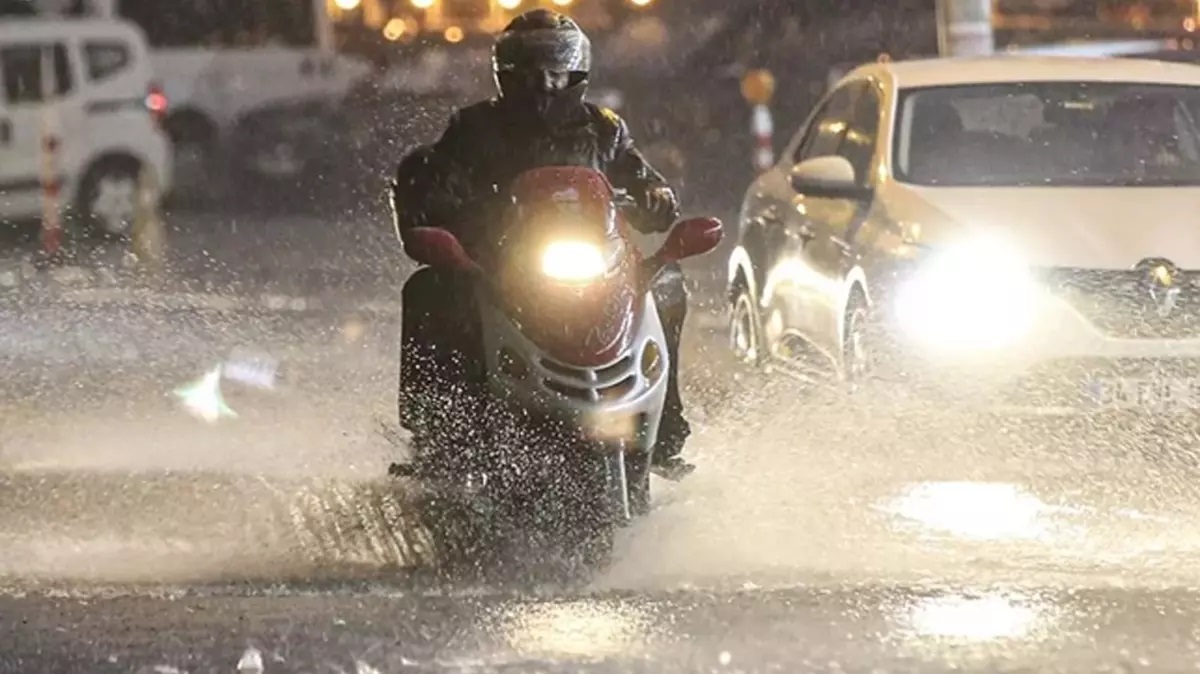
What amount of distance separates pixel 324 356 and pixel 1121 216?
15.3 feet

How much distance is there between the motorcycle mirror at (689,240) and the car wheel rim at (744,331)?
3813 millimetres

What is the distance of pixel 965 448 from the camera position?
323 inches

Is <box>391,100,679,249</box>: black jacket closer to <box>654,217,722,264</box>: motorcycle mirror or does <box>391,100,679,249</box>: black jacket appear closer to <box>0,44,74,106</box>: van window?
<box>654,217,722,264</box>: motorcycle mirror

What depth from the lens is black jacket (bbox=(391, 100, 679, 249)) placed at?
660cm

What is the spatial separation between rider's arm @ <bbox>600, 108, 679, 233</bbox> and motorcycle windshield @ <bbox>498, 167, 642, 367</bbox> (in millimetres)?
476

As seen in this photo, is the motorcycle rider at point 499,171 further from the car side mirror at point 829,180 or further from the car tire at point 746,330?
the car tire at point 746,330

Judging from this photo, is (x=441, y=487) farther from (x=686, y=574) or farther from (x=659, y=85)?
(x=659, y=85)

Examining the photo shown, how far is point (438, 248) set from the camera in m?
6.24

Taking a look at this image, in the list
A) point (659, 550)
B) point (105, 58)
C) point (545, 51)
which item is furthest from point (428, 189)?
point (105, 58)

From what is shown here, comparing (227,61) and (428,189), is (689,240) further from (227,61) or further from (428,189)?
(227,61)

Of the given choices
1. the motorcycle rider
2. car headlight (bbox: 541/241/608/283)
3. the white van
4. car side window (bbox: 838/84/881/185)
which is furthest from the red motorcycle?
the white van

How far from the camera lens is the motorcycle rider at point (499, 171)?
6.56 m

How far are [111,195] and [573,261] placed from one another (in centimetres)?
1572

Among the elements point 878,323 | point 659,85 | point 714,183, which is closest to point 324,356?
point 878,323
